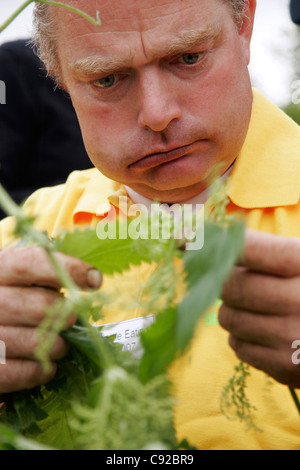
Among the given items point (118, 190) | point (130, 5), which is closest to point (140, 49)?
point (130, 5)

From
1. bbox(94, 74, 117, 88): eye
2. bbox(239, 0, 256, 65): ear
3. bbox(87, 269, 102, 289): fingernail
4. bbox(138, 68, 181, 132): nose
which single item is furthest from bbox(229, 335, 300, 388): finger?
bbox(239, 0, 256, 65): ear

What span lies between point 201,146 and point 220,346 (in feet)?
0.89

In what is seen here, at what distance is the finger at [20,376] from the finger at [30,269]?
0.07 m

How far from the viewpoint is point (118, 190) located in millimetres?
1051

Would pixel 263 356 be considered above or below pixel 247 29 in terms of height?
below

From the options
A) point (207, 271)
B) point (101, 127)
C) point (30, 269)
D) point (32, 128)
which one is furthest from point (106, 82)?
point (32, 128)

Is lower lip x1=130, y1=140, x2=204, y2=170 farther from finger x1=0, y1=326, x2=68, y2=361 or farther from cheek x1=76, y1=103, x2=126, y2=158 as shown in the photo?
finger x1=0, y1=326, x2=68, y2=361

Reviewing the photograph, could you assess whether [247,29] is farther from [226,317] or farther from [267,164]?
[226,317]

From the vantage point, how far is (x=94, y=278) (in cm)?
40

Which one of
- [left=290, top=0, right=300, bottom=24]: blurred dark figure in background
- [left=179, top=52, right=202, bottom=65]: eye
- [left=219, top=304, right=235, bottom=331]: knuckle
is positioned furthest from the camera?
[left=290, top=0, right=300, bottom=24]: blurred dark figure in background

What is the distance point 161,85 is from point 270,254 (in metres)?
0.46

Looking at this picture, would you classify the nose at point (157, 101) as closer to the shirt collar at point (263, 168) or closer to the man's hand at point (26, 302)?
the shirt collar at point (263, 168)

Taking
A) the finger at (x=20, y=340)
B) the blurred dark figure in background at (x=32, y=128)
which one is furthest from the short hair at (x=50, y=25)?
the finger at (x=20, y=340)

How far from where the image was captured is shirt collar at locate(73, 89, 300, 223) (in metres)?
0.85
